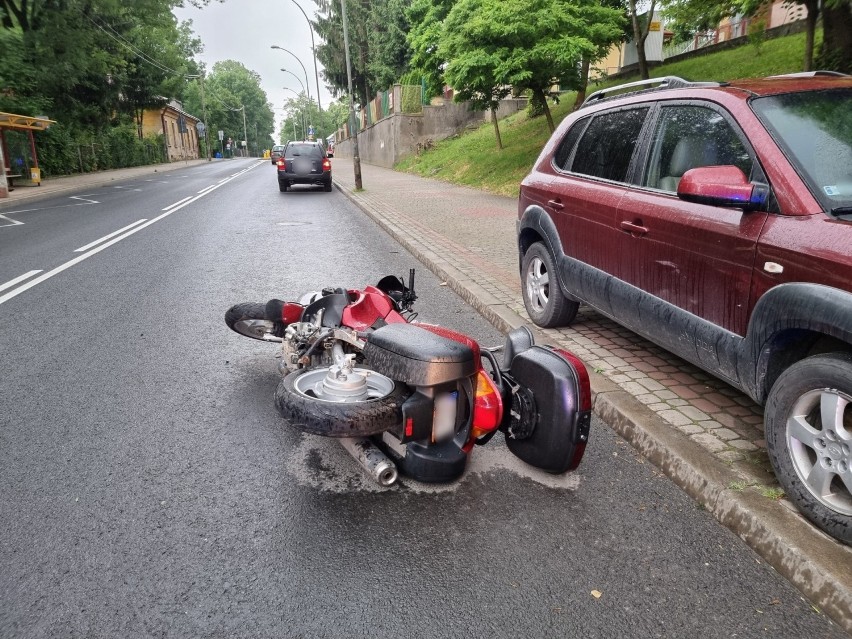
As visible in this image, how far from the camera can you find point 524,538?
2.88 meters

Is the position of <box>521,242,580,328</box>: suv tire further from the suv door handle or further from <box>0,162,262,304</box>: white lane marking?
<box>0,162,262,304</box>: white lane marking

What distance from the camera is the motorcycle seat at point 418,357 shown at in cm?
277

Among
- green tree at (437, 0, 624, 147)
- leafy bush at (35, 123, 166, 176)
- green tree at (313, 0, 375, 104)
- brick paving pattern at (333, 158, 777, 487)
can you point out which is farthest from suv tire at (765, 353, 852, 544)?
green tree at (313, 0, 375, 104)

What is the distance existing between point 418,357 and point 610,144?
2.77 meters

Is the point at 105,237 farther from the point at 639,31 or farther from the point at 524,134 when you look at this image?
the point at 524,134

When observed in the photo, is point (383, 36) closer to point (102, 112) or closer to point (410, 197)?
point (102, 112)

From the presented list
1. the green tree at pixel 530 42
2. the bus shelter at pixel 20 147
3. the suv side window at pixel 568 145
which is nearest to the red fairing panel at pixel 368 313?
the suv side window at pixel 568 145

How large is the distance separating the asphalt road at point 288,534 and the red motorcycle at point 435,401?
0.23 m

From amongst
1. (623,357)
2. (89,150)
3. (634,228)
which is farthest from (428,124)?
(634,228)

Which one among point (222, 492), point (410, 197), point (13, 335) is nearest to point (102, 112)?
point (410, 197)

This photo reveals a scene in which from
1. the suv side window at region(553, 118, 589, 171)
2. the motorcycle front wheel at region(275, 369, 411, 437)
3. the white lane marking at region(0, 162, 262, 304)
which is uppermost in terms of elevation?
the suv side window at region(553, 118, 589, 171)

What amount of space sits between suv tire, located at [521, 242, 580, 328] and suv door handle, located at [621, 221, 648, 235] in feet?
4.08

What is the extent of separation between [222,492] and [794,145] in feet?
10.7

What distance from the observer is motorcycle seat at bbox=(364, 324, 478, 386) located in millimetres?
2770
